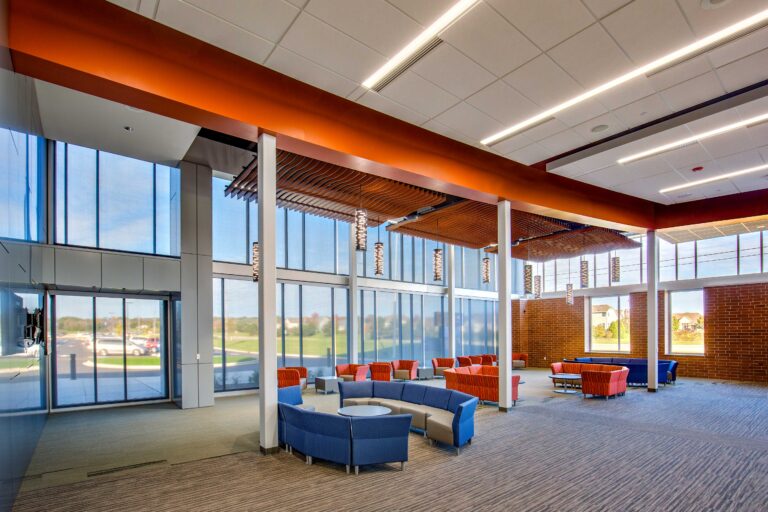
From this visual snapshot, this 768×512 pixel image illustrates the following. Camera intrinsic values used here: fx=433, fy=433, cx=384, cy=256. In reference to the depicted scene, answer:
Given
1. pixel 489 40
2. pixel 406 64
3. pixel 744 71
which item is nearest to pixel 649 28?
pixel 489 40

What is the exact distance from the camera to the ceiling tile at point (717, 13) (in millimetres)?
3930

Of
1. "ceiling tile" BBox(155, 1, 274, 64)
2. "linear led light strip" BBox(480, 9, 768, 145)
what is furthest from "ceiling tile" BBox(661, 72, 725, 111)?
"ceiling tile" BBox(155, 1, 274, 64)

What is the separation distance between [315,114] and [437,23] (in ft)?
7.05

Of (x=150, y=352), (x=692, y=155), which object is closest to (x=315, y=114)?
(x=692, y=155)

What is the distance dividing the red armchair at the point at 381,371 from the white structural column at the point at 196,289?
421cm

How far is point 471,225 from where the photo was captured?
11195mm

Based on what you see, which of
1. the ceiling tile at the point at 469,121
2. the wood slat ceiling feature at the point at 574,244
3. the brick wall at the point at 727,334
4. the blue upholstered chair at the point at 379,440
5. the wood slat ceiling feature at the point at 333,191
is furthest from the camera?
the brick wall at the point at 727,334

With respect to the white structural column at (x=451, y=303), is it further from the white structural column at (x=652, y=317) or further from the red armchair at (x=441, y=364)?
the white structural column at (x=652, y=317)

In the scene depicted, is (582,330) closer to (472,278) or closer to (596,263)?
(596,263)

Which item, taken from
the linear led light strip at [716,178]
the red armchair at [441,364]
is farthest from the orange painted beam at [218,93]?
the red armchair at [441,364]

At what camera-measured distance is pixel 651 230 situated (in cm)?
1138

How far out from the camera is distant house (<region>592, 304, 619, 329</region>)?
1712 centimetres

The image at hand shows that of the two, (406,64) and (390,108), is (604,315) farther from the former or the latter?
(406,64)

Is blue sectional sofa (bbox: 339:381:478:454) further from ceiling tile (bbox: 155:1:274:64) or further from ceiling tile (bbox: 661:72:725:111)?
ceiling tile (bbox: 155:1:274:64)
